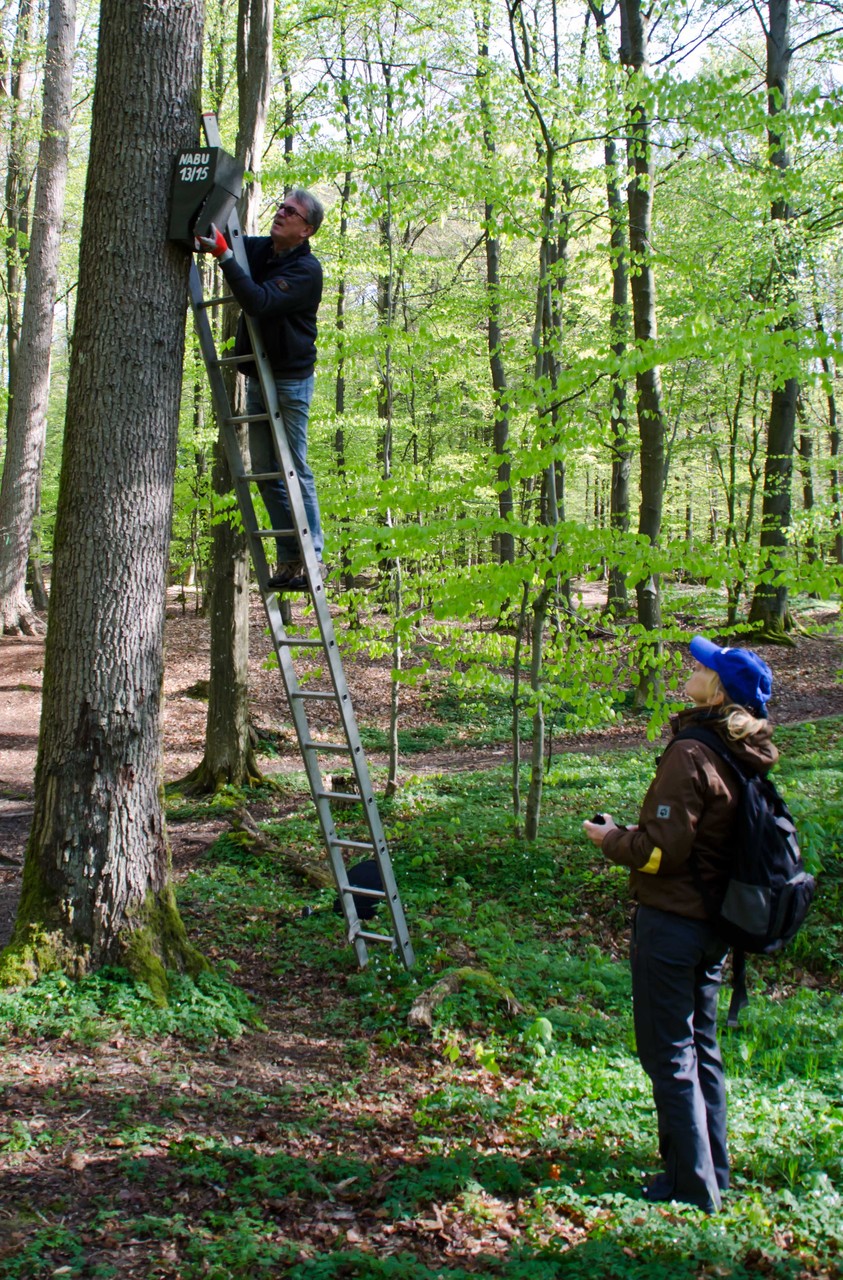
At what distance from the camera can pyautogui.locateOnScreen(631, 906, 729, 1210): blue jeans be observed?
9.95 ft

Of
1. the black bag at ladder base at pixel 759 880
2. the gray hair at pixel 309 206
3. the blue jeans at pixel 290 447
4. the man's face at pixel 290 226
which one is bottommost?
the black bag at ladder base at pixel 759 880

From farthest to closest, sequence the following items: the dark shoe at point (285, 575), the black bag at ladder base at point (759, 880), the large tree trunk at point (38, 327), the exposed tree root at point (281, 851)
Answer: the large tree trunk at point (38, 327) < the exposed tree root at point (281, 851) < the dark shoe at point (285, 575) < the black bag at ladder base at point (759, 880)

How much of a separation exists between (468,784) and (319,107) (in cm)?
1345

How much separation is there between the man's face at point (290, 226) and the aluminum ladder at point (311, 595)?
0.81ft

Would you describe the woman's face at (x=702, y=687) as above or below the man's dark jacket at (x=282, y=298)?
below

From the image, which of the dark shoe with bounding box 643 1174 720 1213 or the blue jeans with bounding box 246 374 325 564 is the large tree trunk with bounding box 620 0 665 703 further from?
the dark shoe with bounding box 643 1174 720 1213

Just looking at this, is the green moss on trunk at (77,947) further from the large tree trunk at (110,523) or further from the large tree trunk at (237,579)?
the large tree trunk at (237,579)

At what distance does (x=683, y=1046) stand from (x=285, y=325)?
3.71 m

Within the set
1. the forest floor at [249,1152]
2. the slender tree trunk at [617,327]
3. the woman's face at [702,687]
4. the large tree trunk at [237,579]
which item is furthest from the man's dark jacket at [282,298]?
the slender tree trunk at [617,327]

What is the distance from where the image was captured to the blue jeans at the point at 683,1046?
9.95 ft

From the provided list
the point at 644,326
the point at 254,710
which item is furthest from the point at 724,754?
the point at 254,710

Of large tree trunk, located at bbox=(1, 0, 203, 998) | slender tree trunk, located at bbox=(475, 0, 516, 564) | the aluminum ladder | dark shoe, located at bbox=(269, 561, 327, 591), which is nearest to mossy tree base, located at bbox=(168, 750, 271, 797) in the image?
slender tree trunk, located at bbox=(475, 0, 516, 564)

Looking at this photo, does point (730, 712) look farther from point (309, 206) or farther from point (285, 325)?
point (309, 206)

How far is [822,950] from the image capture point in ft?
18.7
